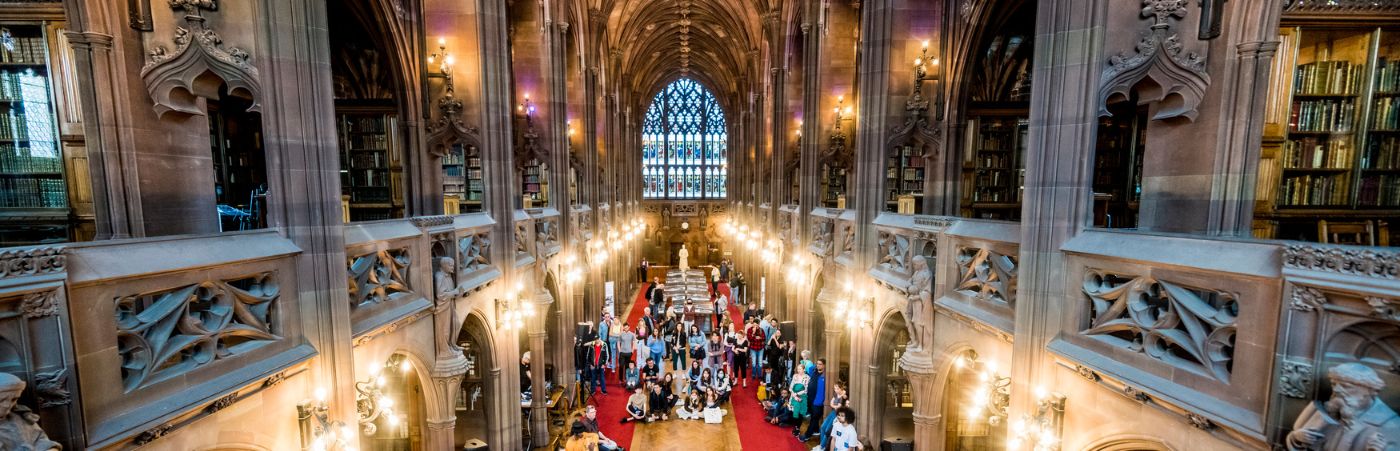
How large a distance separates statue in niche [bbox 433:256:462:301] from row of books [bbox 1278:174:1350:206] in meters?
10.8

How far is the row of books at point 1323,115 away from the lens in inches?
228

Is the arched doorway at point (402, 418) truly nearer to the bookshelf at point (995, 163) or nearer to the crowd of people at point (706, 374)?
the crowd of people at point (706, 374)

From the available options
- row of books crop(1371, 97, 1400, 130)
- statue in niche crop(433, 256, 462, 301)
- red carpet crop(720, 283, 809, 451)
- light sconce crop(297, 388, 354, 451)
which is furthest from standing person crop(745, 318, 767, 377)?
row of books crop(1371, 97, 1400, 130)

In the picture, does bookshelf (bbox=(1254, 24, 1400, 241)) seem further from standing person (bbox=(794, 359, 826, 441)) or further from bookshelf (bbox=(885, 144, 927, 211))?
standing person (bbox=(794, 359, 826, 441))

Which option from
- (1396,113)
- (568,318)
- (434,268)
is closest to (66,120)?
(434,268)

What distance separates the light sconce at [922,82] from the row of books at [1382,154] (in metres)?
4.78

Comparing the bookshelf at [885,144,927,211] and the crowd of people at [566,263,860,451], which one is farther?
the bookshelf at [885,144,927,211]

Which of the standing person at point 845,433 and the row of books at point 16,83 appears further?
the standing person at point 845,433

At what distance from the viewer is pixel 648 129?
35.6m

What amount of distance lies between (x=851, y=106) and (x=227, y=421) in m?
11.7

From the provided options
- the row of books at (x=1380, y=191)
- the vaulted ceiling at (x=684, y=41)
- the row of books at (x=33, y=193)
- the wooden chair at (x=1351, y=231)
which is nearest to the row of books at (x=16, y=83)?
the row of books at (x=33, y=193)

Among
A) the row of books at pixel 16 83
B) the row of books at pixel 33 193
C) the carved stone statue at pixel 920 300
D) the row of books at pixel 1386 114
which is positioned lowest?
the carved stone statue at pixel 920 300

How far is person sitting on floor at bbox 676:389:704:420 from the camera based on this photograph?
11.1 metres

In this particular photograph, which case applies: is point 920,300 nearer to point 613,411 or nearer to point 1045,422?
point 1045,422
